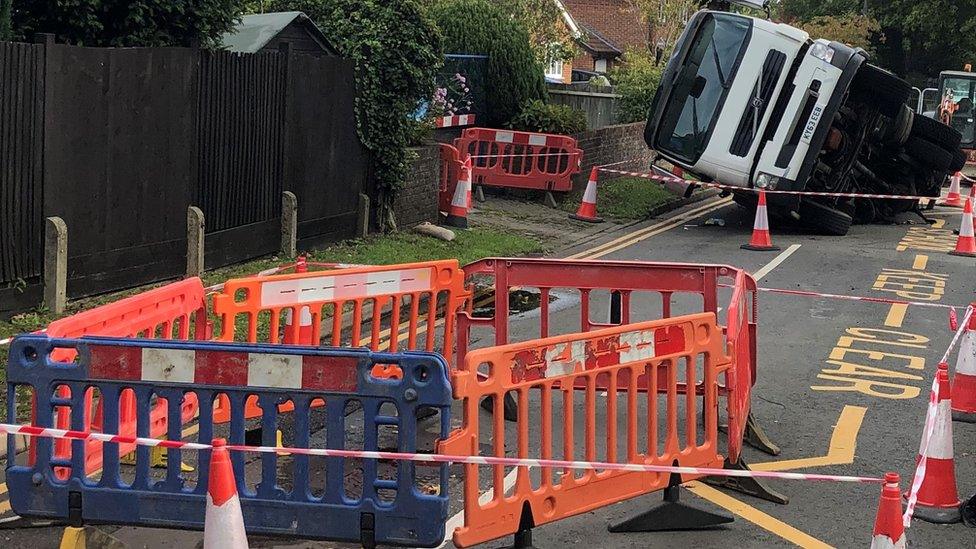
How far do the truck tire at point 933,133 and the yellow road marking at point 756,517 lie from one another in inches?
616

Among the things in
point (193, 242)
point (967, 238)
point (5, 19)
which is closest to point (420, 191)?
point (193, 242)

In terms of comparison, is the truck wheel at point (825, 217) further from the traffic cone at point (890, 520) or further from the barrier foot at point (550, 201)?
the traffic cone at point (890, 520)

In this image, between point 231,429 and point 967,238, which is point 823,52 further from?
point 231,429

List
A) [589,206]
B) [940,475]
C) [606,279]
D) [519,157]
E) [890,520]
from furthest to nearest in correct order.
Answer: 1. [519,157]
2. [589,206]
3. [606,279]
4. [940,475]
5. [890,520]

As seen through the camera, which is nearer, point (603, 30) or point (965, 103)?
point (965, 103)

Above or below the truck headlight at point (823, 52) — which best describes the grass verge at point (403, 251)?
below

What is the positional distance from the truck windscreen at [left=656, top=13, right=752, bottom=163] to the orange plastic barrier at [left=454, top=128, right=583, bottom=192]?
2161 millimetres

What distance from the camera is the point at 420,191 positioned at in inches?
659

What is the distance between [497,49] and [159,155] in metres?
11.8

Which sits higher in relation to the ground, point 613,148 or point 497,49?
point 497,49

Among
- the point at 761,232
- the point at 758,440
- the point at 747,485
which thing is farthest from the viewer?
the point at 761,232

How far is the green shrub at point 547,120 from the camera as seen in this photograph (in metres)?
21.5

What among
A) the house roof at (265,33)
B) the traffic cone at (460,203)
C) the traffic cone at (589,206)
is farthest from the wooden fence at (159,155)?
the traffic cone at (589,206)

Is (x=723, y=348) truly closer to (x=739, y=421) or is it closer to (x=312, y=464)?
(x=739, y=421)
